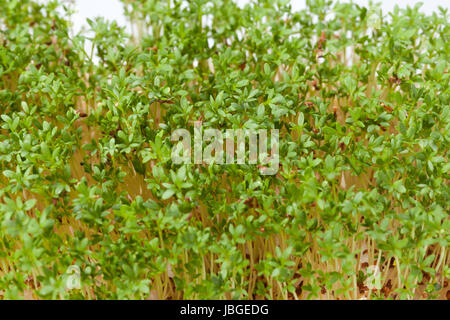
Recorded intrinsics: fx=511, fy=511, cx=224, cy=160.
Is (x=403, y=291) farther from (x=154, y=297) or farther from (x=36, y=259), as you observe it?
(x=36, y=259)

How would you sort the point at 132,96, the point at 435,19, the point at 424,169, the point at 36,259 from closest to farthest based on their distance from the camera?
1. the point at 36,259
2. the point at 424,169
3. the point at 132,96
4. the point at 435,19

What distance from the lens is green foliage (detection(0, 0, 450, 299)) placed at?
2.12m

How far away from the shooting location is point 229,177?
2.65 m

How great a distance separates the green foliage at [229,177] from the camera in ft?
6.96

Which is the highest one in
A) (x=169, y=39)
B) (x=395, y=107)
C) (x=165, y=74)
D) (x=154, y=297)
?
(x=169, y=39)

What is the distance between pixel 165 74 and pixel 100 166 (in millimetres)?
609

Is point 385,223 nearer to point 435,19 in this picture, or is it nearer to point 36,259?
point 36,259

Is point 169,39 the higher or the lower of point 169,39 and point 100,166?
the higher

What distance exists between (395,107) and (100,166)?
1.46m

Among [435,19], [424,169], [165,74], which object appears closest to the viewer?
[424,169]

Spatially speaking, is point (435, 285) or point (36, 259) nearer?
point (36, 259)

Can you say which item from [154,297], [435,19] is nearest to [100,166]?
[154,297]

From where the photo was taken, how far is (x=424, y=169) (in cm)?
235

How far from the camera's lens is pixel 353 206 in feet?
6.95
